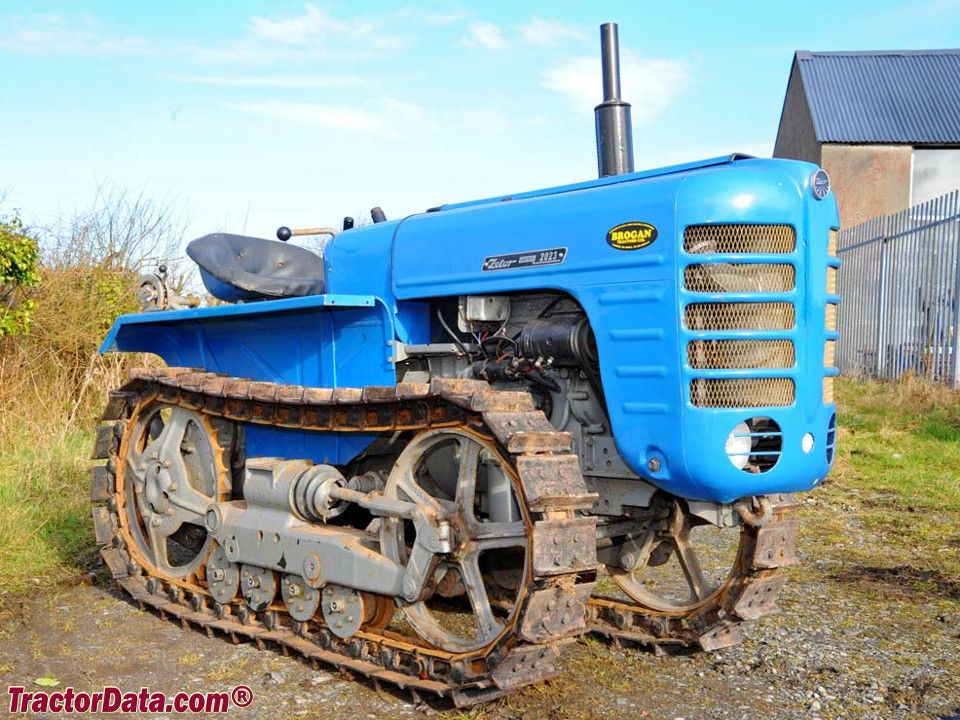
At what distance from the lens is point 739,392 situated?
4066mm

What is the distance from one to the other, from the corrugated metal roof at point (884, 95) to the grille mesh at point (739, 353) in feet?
68.3

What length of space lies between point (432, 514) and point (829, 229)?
2132mm

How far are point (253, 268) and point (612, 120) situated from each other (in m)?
2.34

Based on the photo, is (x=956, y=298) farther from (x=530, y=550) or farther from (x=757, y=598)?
(x=530, y=550)

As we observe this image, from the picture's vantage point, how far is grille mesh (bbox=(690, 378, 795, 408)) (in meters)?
4.04

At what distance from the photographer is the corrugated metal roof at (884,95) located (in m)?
23.5

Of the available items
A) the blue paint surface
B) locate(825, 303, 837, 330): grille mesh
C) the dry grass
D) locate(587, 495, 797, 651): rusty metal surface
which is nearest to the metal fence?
locate(825, 303, 837, 330): grille mesh

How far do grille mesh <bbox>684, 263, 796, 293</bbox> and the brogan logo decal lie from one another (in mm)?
214

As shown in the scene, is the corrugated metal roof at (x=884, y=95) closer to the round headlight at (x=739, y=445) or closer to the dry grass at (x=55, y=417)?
the dry grass at (x=55, y=417)

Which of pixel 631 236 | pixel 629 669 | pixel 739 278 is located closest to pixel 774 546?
pixel 629 669

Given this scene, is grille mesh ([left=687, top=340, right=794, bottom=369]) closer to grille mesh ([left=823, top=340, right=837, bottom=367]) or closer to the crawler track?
grille mesh ([left=823, top=340, right=837, bottom=367])

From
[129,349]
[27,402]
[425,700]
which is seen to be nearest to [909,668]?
[425,700]

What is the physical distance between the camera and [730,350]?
13.4ft

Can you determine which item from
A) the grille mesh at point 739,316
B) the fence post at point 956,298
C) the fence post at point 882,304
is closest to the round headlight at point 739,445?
the grille mesh at point 739,316
